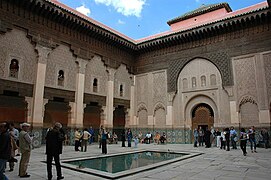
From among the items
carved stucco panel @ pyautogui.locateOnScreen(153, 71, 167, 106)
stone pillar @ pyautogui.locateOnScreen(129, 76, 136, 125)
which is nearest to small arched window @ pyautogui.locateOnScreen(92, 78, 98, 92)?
stone pillar @ pyautogui.locateOnScreen(129, 76, 136, 125)

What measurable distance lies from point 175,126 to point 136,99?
3.70 metres

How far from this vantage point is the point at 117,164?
21.7 feet

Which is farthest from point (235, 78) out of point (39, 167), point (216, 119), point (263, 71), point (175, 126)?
point (39, 167)

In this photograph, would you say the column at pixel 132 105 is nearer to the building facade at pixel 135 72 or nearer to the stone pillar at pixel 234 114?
the building facade at pixel 135 72

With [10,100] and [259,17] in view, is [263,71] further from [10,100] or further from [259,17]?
[10,100]

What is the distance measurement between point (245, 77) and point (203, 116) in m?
3.46

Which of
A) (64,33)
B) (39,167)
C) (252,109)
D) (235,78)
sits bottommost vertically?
(39,167)

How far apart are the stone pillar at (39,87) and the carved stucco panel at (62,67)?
1.13ft

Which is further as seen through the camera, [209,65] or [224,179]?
[209,65]

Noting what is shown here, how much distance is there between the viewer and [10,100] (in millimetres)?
13117

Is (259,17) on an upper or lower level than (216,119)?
upper

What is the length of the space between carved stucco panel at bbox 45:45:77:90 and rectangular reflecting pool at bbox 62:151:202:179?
5.84 meters

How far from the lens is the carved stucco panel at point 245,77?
12.4 meters

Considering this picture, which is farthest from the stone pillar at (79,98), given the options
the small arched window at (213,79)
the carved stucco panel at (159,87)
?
the small arched window at (213,79)
